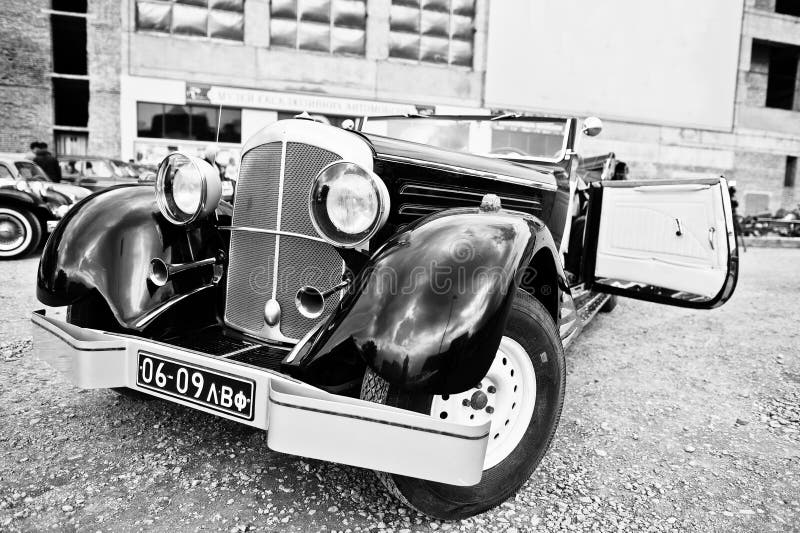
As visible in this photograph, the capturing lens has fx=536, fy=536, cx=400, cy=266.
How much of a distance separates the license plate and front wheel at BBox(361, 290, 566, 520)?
377mm

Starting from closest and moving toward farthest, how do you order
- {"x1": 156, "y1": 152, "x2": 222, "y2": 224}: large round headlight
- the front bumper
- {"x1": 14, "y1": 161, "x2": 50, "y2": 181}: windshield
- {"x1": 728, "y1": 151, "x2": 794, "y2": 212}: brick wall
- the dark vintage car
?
the front bumper
{"x1": 156, "y1": 152, "x2": 222, "y2": 224}: large round headlight
{"x1": 14, "y1": 161, "x2": 50, "y2": 181}: windshield
the dark vintage car
{"x1": 728, "y1": 151, "x2": 794, "y2": 212}: brick wall

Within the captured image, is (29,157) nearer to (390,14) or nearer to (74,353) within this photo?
(74,353)

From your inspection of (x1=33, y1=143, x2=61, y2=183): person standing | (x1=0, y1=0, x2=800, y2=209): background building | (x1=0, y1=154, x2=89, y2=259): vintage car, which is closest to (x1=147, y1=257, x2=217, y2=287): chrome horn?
(x1=0, y1=154, x2=89, y2=259): vintage car

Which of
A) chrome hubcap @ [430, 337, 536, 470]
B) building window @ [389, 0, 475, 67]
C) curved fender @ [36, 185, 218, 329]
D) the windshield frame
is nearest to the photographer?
chrome hubcap @ [430, 337, 536, 470]

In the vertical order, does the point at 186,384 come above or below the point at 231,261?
below

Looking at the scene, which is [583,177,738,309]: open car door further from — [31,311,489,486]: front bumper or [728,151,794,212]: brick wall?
[728,151,794,212]: brick wall

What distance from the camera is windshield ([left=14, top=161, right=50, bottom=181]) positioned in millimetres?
7707

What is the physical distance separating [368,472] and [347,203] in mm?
1101

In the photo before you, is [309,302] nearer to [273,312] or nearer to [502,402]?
[273,312]

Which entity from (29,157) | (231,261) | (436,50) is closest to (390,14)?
(436,50)

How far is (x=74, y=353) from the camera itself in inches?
72.3

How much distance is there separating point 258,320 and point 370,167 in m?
0.80

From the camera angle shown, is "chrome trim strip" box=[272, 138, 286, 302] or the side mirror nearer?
"chrome trim strip" box=[272, 138, 286, 302]

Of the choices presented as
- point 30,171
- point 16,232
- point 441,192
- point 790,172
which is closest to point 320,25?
point 30,171
